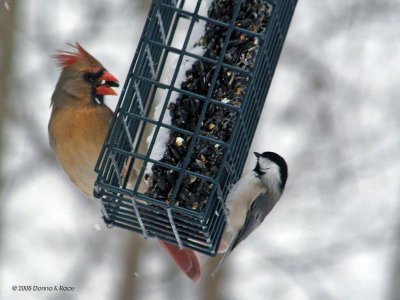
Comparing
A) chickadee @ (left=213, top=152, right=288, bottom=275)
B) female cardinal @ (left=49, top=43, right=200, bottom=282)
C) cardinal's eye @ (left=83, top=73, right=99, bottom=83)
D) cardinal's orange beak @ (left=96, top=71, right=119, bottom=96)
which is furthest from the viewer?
female cardinal @ (left=49, top=43, right=200, bottom=282)

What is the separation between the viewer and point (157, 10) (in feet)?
16.2

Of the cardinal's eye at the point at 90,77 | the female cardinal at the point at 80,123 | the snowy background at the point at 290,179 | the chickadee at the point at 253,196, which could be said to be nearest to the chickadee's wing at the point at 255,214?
the chickadee at the point at 253,196

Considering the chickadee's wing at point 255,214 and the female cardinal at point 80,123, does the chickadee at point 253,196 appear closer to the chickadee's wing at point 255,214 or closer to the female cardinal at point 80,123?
the chickadee's wing at point 255,214

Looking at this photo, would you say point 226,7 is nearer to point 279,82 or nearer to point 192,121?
point 192,121

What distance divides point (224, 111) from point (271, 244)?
512 cm

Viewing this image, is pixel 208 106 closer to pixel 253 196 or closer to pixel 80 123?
pixel 253 196

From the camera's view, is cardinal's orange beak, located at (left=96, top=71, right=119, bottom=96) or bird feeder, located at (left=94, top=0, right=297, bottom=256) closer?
bird feeder, located at (left=94, top=0, right=297, bottom=256)

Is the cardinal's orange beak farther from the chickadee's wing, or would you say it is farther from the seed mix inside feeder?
the chickadee's wing

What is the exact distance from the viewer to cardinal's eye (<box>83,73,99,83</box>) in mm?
5953

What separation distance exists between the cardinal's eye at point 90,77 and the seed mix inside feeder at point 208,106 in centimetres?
99

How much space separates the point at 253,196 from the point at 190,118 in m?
0.80

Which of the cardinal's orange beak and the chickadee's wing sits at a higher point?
the cardinal's orange beak

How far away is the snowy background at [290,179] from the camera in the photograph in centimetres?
974

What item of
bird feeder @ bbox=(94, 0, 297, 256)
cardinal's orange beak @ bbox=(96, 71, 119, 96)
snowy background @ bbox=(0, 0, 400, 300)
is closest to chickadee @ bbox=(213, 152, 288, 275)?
bird feeder @ bbox=(94, 0, 297, 256)
